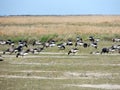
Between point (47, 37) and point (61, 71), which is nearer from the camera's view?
point (61, 71)

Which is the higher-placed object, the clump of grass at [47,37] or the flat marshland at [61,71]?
the flat marshland at [61,71]

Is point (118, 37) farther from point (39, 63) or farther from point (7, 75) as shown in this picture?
point (7, 75)

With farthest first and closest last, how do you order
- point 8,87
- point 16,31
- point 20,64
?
point 16,31 < point 20,64 < point 8,87

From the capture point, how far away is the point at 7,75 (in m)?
22.1

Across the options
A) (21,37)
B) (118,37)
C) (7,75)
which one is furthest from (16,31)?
(7,75)

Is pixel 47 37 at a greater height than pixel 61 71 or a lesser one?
lesser

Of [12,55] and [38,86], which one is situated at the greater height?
[38,86]

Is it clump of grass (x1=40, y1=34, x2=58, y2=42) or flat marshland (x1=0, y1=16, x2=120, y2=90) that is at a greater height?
flat marshland (x1=0, y1=16, x2=120, y2=90)

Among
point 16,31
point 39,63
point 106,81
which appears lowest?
point 16,31

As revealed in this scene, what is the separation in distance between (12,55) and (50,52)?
326cm

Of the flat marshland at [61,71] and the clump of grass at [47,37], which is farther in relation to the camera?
the clump of grass at [47,37]

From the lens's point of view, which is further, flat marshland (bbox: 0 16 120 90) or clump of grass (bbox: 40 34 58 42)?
clump of grass (bbox: 40 34 58 42)

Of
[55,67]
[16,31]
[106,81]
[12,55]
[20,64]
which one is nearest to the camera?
[106,81]

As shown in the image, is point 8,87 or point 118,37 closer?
point 8,87
